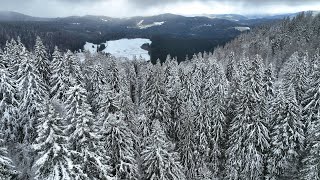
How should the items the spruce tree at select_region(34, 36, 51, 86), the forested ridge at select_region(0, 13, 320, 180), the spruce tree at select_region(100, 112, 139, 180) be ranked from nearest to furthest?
the forested ridge at select_region(0, 13, 320, 180) < the spruce tree at select_region(100, 112, 139, 180) < the spruce tree at select_region(34, 36, 51, 86)

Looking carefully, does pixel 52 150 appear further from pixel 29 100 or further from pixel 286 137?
pixel 286 137

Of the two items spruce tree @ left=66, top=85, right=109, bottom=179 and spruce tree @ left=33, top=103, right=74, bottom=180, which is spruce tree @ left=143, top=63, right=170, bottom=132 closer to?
spruce tree @ left=66, top=85, right=109, bottom=179

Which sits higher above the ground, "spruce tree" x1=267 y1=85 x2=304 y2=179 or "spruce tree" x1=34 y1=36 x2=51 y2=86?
"spruce tree" x1=34 y1=36 x2=51 y2=86

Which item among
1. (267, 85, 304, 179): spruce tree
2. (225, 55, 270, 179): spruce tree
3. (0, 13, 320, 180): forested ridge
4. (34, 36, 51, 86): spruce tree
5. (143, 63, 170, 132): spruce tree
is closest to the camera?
(0, 13, 320, 180): forested ridge

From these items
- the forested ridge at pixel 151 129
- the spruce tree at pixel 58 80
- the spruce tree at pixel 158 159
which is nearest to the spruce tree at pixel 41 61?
the forested ridge at pixel 151 129

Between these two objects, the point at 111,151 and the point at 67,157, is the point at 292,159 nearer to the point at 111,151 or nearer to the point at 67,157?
the point at 111,151

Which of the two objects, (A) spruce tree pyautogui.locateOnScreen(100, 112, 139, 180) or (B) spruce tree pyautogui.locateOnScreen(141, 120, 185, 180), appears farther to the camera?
(B) spruce tree pyautogui.locateOnScreen(141, 120, 185, 180)

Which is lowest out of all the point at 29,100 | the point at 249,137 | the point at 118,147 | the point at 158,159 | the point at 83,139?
the point at 249,137

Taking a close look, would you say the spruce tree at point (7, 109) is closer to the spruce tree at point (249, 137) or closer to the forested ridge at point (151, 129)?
the forested ridge at point (151, 129)

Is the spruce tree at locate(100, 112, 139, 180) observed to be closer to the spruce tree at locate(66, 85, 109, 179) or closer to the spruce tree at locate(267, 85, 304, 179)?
the spruce tree at locate(66, 85, 109, 179)

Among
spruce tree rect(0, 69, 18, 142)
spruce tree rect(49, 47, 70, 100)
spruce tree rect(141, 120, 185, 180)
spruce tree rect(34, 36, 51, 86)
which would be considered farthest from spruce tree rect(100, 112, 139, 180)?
spruce tree rect(34, 36, 51, 86)

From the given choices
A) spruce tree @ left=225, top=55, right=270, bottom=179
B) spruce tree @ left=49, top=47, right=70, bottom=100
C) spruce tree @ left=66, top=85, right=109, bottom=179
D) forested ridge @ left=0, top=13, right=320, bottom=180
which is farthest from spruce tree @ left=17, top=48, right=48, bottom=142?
spruce tree @ left=225, top=55, right=270, bottom=179

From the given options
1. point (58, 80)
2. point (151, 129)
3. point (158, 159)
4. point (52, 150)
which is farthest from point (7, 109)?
point (158, 159)
